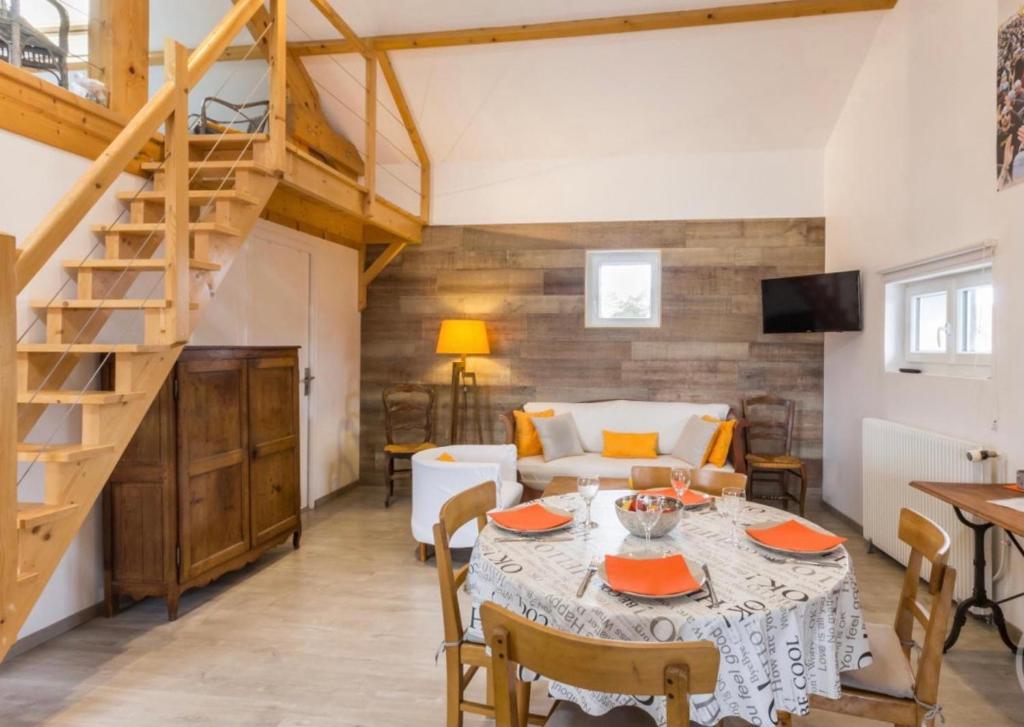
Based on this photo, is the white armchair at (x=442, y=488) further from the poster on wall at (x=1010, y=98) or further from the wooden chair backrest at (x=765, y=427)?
the poster on wall at (x=1010, y=98)

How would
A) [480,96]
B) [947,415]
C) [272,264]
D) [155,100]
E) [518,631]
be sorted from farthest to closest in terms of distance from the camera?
1. [480,96]
2. [272,264]
3. [947,415]
4. [155,100]
5. [518,631]

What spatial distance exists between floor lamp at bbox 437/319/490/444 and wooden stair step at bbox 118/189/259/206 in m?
2.38

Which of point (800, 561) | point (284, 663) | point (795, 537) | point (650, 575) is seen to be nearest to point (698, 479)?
point (795, 537)

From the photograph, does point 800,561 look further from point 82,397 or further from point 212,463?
point 212,463

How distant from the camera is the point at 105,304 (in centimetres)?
257

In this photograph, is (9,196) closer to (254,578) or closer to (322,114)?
(254,578)

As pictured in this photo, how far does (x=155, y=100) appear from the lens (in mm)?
2434

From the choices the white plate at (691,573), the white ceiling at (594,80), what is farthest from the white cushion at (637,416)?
the white plate at (691,573)

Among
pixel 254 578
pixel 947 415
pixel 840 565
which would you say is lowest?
pixel 254 578

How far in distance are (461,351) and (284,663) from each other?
3071mm

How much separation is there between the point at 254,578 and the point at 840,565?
3.23m

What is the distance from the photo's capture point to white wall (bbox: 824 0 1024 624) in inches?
114

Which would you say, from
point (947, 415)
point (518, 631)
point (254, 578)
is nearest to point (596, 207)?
point (947, 415)

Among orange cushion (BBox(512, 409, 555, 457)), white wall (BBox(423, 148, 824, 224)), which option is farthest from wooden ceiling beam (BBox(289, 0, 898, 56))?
orange cushion (BBox(512, 409, 555, 457))
